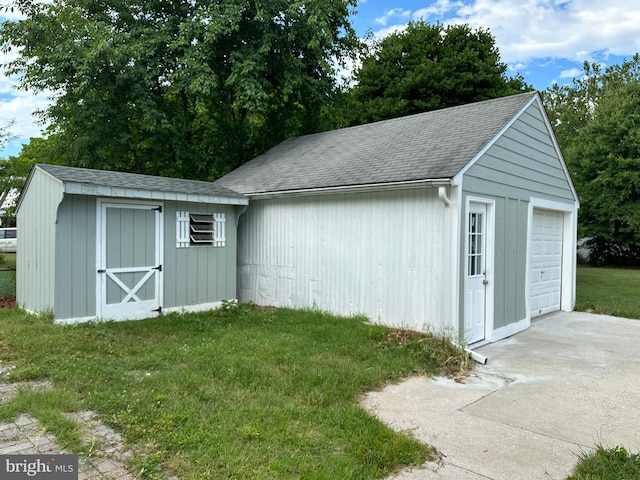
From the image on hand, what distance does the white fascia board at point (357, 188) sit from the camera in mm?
5918

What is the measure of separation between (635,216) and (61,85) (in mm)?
24055

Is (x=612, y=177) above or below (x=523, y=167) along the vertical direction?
above

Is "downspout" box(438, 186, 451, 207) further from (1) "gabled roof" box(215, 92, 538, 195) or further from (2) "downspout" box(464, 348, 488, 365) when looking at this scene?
(2) "downspout" box(464, 348, 488, 365)

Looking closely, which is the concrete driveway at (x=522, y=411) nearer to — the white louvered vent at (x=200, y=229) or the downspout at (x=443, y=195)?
the downspout at (x=443, y=195)

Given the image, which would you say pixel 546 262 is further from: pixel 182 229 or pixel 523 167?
pixel 182 229

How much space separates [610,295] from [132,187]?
1177cm

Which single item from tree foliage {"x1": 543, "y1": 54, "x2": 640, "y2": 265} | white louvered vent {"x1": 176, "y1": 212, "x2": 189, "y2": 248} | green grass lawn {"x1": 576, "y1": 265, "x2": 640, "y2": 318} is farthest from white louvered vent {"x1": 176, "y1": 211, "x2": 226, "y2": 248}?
tree foliage {"x1": 543, "y1": 54, "x2": 640, "y2": 265}

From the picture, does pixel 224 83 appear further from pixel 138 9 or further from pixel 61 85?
pixel 61 85

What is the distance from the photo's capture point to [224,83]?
506 inches

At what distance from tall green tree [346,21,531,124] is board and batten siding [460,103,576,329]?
10799mm

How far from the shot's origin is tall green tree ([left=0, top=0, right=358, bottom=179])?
11.6 metres

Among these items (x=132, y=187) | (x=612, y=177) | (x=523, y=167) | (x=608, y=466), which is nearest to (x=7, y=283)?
(x=132, y=187)

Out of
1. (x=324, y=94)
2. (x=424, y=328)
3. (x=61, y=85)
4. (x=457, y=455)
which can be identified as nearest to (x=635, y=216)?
(x=324, y=94)

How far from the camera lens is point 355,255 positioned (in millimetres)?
7348
